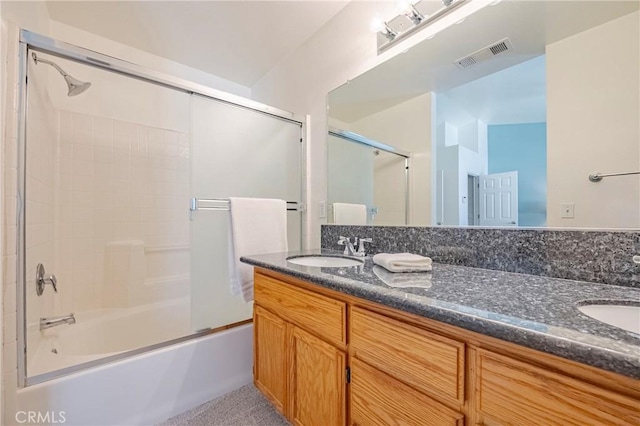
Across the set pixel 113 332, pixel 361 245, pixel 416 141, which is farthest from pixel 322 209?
pixel 113 332

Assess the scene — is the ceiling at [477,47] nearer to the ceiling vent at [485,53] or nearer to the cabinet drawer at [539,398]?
the ceiling vent at [485,53]

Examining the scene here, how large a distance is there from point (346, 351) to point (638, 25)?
1.34m

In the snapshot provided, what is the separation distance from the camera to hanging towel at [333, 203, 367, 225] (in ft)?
5.54

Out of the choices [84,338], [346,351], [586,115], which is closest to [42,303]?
[84,338]

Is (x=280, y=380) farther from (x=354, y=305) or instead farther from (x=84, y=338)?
(x=84, y=338)

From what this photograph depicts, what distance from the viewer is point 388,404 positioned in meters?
0.75

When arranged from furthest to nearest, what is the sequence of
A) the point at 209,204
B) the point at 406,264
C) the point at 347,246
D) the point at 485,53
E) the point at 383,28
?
the point at 209,204, the point at 347,246, the point at 383,28, the point at 485,53, the point at 406,264

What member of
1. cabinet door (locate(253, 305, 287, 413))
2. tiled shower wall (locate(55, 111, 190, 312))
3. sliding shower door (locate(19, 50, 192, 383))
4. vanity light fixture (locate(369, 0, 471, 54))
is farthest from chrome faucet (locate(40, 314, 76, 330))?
vanity light fixture (locate(369, 0, 471, 54))

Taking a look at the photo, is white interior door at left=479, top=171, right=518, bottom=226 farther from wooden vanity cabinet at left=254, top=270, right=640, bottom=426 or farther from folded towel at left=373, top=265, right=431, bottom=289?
wooden vanity cabinet at left=254, top=270, right=640, bottom=426

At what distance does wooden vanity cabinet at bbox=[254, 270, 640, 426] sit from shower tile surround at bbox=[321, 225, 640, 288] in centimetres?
57

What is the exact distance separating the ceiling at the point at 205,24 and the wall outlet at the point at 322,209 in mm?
1262

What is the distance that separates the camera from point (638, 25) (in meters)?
0.81

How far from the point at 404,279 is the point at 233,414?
1.28 meters

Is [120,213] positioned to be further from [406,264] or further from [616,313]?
[616,313]
